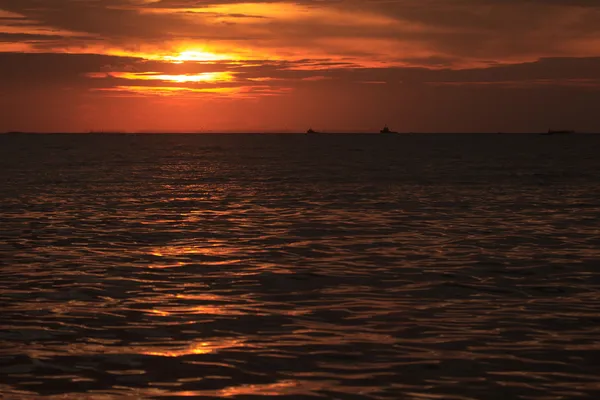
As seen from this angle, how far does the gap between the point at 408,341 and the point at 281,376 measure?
120 inches

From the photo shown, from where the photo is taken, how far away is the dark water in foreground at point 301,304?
13.5 metres

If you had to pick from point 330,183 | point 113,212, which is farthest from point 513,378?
point 330,183

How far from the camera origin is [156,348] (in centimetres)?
1532

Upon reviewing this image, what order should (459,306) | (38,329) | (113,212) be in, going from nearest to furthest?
(38,329)
(459,306)
(113,212)

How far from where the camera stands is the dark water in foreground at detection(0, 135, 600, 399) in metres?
13.5

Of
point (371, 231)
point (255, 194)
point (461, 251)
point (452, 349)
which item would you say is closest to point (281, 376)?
point (452, 349)

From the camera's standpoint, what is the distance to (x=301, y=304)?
19188 mm

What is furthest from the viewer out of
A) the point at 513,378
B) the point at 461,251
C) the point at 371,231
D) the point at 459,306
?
the point at 371,231

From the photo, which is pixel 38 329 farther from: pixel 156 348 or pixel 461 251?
pixel 461 251

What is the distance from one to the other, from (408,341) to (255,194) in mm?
40158

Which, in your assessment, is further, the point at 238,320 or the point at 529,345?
the point at 238,320

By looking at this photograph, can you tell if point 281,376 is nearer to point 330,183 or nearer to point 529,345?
point 529,345

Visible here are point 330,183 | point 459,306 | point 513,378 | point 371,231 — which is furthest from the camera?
point 330,183

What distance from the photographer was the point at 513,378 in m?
13.5
